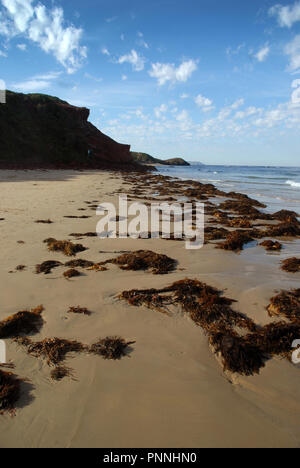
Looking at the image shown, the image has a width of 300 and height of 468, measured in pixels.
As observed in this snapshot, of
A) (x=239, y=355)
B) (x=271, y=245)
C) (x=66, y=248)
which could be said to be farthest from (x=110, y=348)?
(x=271, y=245)

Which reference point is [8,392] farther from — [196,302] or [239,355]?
[196,302]

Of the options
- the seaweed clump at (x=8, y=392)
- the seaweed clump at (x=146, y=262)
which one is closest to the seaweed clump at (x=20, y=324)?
the seaweed clump at (x=8, y=392)

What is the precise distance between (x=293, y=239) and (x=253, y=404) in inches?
193

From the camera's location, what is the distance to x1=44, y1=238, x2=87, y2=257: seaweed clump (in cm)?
432

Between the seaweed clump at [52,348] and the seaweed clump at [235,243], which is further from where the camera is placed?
the seaweed clump at [235,243]

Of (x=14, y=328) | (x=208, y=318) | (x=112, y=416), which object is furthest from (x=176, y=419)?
(x=14, y=328)

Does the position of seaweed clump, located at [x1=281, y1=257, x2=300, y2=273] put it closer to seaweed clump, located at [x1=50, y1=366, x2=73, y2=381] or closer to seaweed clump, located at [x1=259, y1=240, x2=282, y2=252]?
seaweed clump, located at [x1=259, y1=240, x2=282, y2=252]

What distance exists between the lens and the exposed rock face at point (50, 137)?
2964 cm

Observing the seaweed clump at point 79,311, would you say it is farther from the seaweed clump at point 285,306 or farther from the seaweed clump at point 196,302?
the seaweed clump at point 285,306

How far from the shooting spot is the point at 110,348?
7.27 feet

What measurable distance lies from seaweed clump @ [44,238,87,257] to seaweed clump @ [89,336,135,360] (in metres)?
2.24

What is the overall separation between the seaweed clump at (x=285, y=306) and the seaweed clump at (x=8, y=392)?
243cm

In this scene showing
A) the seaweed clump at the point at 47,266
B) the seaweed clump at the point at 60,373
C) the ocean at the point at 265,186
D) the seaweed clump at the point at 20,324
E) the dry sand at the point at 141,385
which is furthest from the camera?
the ocean at the point at 265,186
